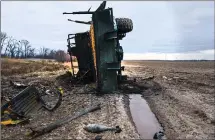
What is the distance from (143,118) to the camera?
1134cm

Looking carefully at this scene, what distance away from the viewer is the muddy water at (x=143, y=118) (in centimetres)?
967

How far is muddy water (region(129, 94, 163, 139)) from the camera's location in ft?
31.7

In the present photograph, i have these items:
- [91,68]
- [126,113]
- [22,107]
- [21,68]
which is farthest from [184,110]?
[21,68]

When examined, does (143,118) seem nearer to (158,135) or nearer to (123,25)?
(158,135)

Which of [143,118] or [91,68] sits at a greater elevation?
[91,68]

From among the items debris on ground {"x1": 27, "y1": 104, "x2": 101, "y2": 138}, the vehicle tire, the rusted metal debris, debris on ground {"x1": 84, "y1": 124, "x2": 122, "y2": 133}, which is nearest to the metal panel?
the vehicle tire

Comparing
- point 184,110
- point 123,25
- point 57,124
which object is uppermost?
point 123,25

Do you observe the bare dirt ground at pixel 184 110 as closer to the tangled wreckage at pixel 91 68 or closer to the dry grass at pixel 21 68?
the tangled wreckage at pixel 91 68

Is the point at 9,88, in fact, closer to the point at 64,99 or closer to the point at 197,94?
the point at 64,99

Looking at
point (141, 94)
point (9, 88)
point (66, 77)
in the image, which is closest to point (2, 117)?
point (9, 88)

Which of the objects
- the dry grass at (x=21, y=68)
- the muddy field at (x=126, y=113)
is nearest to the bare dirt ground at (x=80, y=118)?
the muddy field at (x=126, y=113)

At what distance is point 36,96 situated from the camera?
38.3ft

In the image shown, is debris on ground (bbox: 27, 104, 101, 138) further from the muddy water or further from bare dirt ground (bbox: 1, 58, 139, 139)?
the muddy water

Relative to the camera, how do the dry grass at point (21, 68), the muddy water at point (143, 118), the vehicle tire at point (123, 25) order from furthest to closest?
1. the dry grass at point (21, 68)
2. the vehicle tire at point (123, 25)
3. the muddy water at point (143, 118)
